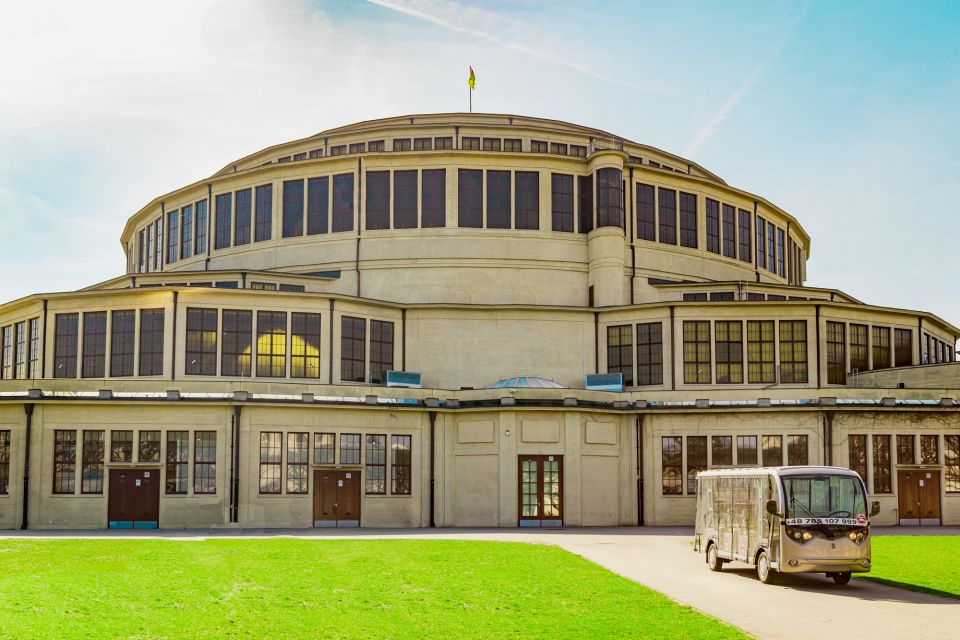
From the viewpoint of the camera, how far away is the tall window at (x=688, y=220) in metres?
71.2

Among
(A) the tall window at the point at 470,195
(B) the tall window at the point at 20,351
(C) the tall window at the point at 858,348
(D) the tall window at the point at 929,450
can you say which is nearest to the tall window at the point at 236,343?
(B) the tall window at the point at 20,351

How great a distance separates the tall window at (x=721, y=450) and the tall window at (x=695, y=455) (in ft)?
1.32

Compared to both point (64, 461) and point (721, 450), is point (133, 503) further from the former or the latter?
point (721, 450)

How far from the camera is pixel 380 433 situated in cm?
5394

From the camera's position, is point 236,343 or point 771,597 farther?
point 236,343

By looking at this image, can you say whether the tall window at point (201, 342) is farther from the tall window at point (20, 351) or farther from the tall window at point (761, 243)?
the tall window at point (761, 243)

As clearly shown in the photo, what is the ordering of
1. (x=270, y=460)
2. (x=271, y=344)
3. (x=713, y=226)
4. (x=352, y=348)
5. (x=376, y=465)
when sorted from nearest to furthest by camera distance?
(x=270, y=460) → (x=376, y=465) → (x=271, y=344) → (x=352, y=348) → (x=713, y=226)

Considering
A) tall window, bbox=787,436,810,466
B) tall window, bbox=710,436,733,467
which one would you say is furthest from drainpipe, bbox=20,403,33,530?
tall window, bbox=787,436,810,466

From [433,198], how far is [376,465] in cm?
2008

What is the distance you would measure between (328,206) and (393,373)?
45.4 ft

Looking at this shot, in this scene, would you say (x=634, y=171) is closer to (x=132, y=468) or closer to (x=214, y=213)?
(x=214, y=213)

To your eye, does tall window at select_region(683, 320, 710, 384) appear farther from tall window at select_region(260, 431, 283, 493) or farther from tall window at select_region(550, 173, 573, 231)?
tall window at select_region(260, 431, 283, 493)

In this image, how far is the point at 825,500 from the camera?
98.9ft

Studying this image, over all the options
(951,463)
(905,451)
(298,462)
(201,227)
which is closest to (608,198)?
Answer: (905,451)
